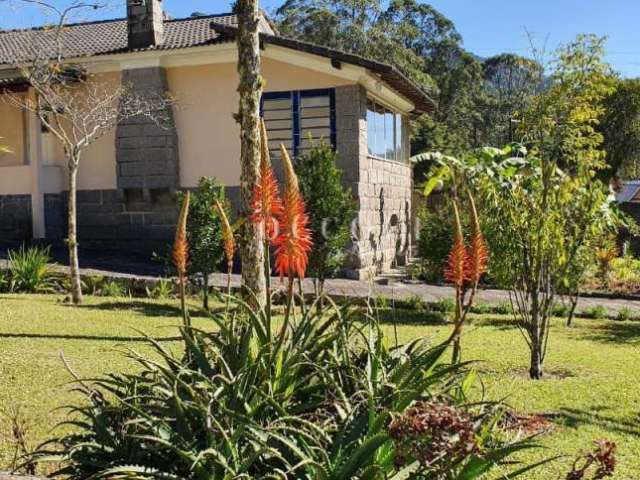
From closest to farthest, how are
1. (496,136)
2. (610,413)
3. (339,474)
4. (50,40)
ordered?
(339,474), (610,413), (50,40), (496,136)

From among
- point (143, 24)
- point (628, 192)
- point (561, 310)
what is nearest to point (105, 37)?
point (143, 24)

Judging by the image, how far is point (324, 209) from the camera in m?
11.5

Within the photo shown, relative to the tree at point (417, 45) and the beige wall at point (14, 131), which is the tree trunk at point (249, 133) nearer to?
the beige wall at point (14, 131)

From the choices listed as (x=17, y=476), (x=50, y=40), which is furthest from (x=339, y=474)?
(x=50, y=40)

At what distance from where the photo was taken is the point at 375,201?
1670 cm

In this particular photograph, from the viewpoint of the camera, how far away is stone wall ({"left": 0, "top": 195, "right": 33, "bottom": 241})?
1769 cm

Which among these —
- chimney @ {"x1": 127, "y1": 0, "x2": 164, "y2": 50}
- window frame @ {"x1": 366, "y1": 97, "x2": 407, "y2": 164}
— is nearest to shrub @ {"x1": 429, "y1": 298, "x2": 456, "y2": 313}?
window frame @ {"x1": 366, "y1": 97, "x2": 407, "y2": 164}

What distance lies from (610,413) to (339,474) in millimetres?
3986

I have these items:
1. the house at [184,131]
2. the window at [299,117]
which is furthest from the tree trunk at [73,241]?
the window at [299,117]

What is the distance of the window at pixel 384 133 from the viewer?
16.5 metres

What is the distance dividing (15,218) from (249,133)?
13631mm

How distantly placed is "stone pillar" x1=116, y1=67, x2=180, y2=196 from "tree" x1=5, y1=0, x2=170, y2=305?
279mm

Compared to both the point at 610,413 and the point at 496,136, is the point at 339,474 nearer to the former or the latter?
the point at 610,413

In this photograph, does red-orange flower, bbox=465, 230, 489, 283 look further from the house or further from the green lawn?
the house
